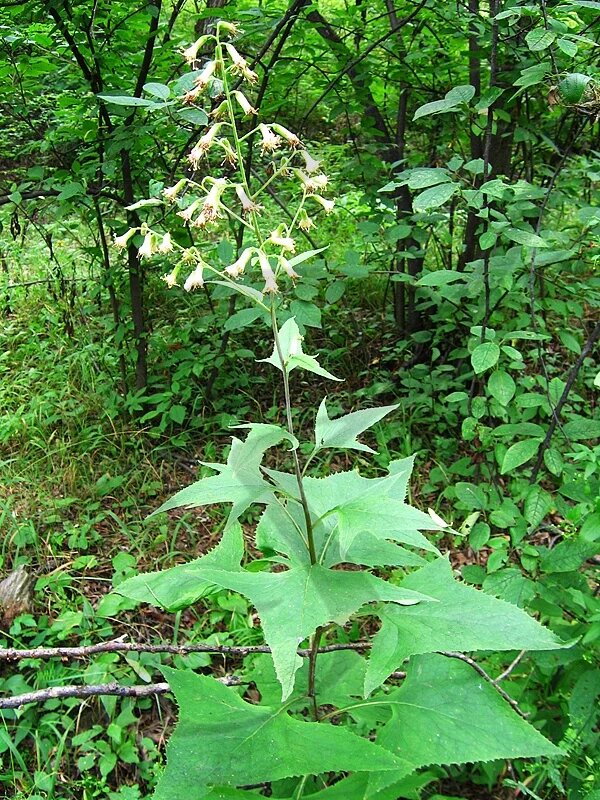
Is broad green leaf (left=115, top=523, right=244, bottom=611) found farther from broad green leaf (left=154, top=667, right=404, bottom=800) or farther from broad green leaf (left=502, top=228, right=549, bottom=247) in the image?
broad green leaf (left=502, top=228, right=549, bottom=247)

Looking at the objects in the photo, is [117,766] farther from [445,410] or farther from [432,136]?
[432,136]

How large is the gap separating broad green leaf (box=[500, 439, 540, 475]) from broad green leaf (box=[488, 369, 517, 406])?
172 mm

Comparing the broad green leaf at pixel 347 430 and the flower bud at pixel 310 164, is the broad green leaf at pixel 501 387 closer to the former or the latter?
the broad green leaf at pixel 347 430

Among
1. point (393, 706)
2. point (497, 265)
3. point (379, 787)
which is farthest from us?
point (497, 265)

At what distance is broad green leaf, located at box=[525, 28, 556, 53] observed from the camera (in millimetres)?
1822

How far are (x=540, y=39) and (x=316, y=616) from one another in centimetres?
177

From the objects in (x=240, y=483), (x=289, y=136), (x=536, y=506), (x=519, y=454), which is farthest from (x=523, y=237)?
(x=240, y=483)

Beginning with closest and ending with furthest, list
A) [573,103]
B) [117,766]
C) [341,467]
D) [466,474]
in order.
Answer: [573,103] < [117,766] < [466,474] < [341,467]

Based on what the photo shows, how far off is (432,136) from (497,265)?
188 cm

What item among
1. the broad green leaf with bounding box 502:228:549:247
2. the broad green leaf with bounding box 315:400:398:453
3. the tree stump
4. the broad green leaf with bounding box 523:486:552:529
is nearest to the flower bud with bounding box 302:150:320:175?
the broad green leaf with bounding box 315:400:398:453

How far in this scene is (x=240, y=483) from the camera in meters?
1.34

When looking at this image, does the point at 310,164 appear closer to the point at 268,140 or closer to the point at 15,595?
the point at 268,140

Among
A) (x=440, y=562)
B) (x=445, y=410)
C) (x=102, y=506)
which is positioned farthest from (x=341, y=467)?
(x=440, y=562)

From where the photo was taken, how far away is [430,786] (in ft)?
6.36
